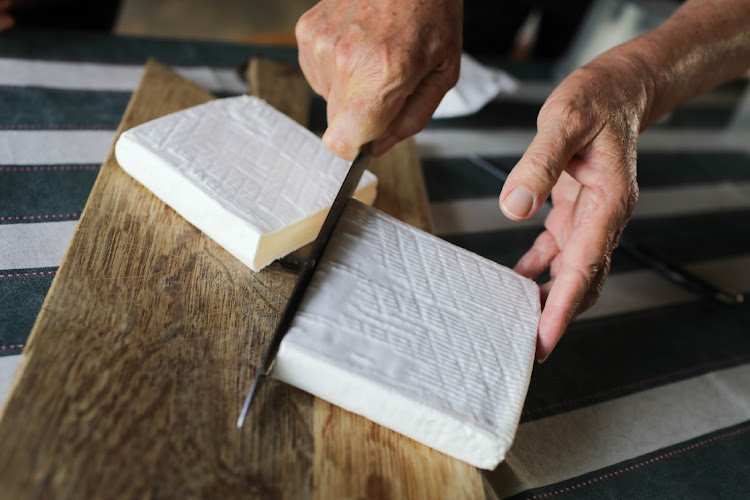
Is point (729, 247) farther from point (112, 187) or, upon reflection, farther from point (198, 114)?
point (112, 187)

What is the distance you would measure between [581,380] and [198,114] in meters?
0.88

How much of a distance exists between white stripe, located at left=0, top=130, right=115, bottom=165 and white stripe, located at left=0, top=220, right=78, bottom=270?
0.20 meters

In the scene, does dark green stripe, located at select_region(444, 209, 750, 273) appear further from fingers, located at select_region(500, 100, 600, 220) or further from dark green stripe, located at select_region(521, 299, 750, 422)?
fingers, located at select_region(500, 100, 600, 220)

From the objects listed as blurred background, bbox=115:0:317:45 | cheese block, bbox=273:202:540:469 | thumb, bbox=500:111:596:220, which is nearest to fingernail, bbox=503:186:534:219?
thumb, bbox=500:111:596:220

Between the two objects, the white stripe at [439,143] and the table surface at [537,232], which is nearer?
the table surface at [537,232]

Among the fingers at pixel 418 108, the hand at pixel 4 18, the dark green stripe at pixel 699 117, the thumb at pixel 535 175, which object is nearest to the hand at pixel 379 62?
the fingers at pixel 418 108

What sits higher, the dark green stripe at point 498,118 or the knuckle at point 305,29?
the knuckle at point 305,29

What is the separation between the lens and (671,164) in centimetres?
186

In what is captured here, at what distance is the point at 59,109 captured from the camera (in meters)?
1.34

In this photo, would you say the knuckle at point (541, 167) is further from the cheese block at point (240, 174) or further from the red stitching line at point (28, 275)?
the red stitching line at point (28, 275)

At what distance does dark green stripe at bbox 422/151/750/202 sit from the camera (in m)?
1.49

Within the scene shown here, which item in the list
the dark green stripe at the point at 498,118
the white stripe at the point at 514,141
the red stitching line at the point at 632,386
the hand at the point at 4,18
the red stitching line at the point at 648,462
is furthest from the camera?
the dark green stripe at the point at 498,118

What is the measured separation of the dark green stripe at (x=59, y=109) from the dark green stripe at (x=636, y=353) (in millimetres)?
1098

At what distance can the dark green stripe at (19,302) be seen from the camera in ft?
2.80
